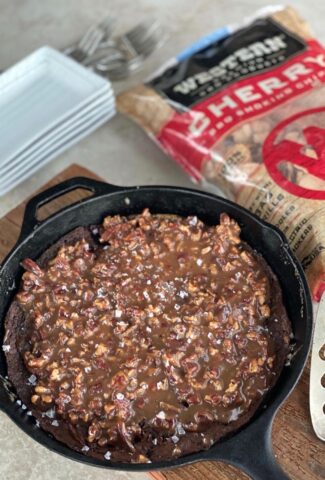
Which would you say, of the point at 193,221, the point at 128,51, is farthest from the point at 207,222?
the point at 128,51

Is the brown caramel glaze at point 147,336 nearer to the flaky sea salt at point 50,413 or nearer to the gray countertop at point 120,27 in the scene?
the flaky sea salt at point 50,413

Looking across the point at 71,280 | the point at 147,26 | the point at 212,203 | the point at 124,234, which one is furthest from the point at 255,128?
the point at 147,26

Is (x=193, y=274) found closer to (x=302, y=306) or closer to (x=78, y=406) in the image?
(x=302, y=306)

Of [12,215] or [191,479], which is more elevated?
[12,215]

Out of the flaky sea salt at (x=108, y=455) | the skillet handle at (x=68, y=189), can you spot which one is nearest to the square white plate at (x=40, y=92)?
the skillet handle at (x=68, y=189)

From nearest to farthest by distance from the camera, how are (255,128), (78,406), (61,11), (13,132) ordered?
(78,406) → (255,128) → (13,132) → (61,11)

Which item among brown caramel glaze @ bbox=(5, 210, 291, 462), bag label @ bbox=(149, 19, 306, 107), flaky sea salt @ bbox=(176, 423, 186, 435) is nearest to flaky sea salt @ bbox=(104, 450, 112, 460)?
brown caramel glaze @ bbox=(5, 210, 291, 462)

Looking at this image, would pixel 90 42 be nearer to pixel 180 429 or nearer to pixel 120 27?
pixel 120 27

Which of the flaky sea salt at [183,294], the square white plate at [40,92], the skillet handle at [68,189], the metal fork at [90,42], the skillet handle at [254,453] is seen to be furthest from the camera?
the metal fork at [90,42]
